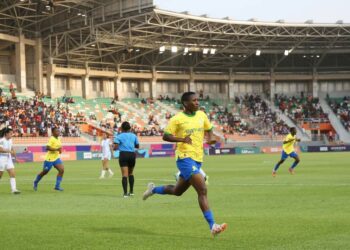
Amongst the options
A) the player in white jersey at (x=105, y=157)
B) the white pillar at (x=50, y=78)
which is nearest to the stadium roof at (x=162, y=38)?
the white pillar at (x=50, y=78)

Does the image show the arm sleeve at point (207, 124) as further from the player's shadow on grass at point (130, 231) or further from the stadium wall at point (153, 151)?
the stadium wall at point (153, 151)

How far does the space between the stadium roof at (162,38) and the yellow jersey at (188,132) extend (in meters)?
43.4

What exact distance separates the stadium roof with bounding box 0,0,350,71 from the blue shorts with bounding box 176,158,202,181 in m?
43.8

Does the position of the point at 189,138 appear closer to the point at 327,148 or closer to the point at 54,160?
the point at 54,160

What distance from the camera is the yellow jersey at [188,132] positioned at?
35.7 feet

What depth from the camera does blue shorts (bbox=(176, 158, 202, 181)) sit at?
1066 centimetres

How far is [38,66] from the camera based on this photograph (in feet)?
229

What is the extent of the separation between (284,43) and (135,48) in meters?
19.8

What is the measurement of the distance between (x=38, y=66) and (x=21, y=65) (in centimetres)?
285

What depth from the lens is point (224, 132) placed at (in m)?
74.7

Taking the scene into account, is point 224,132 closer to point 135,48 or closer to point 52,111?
point 135,48

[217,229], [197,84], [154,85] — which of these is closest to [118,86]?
[154,85]

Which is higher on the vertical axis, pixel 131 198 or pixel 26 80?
pixel 26 80

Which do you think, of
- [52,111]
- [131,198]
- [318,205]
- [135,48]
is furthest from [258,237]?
[135,48]
